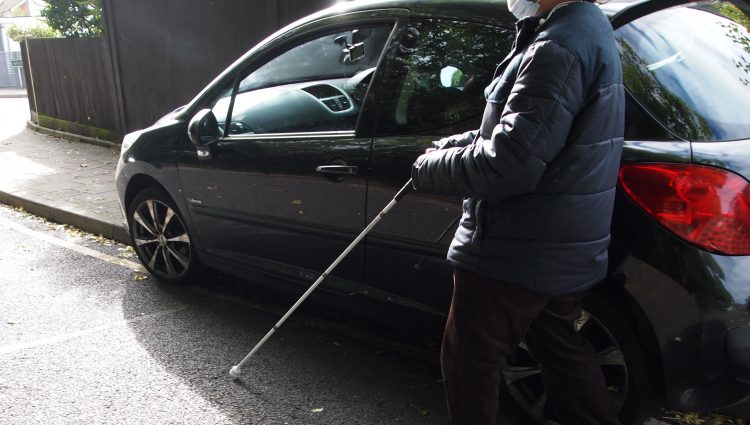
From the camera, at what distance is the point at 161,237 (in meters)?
4.18

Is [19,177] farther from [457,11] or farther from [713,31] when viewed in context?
[713,31]

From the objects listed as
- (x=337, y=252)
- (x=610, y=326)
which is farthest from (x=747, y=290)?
(x=337, y=252)

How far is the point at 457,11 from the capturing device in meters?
2.64

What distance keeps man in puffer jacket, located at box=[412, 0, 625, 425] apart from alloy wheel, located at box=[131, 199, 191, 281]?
8.38 feet

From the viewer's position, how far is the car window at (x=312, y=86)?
9.86ft

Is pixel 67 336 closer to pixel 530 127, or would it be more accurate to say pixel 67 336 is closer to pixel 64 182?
pixel 530 127

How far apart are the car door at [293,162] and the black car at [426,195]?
0.01m

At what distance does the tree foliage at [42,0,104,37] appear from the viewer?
1293 cm

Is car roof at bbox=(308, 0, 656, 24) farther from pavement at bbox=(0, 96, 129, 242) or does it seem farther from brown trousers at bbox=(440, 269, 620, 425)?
pavement at bbox=(0, 96, 129, 242)

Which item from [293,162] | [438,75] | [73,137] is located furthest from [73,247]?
[73,137]

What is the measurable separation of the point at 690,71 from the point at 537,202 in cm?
96

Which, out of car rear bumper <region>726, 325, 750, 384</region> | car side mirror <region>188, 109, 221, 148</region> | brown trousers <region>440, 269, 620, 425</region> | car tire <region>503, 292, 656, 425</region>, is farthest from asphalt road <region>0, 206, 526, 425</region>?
car side mirror <region>188, 109, 221, 148</region>

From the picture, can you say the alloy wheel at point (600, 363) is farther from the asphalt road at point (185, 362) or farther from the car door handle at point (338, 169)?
the car door handle at point (338, 169)

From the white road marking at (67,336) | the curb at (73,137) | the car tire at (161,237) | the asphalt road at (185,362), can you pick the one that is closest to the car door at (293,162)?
the car tire at (161,237)
